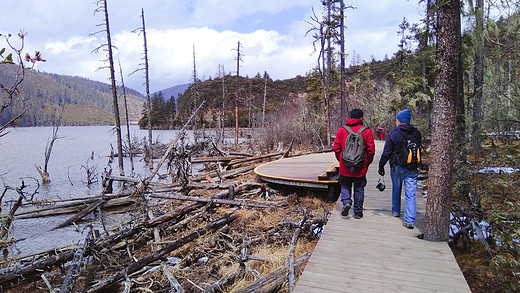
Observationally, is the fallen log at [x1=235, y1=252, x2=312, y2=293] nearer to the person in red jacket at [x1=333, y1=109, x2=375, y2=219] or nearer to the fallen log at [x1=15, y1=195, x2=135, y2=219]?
the person in red jacket at [x1=333, y1=109, x2=375, y2=219]

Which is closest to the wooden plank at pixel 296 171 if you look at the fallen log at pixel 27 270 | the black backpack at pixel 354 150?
the black backpack at pixel 354 150

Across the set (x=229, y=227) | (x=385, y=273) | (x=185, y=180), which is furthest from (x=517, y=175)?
(x=185, y=180)

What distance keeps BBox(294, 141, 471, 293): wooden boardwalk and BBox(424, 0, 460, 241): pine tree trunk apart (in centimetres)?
60

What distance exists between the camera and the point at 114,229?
9102 millimetres

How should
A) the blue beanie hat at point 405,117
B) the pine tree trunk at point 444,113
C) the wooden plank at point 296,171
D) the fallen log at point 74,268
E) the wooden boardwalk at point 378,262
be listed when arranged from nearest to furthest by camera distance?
1. the wooden boardwalk at point 378,262
2. the pine tree trunk at point 444,113
3. the fallen log at point 74,268
4. the blue beanie hat at point 405,117
5. the wooden plank at point 296,171

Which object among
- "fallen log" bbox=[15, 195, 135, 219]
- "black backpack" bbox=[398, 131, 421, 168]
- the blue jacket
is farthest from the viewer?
"fallen log" bbox=[15, 195, 135, 219]

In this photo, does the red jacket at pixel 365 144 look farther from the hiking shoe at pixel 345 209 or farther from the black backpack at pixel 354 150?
the hiking shoe at pixel 345 209

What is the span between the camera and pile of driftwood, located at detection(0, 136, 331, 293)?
199 inches

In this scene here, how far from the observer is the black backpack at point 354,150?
5195 millimetres

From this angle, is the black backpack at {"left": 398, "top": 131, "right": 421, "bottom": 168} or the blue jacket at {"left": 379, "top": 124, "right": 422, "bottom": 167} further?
the blue jacket at {"left": 379, "top": 124, "right": 422, "bottom": 167}

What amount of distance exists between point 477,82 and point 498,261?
13832mm

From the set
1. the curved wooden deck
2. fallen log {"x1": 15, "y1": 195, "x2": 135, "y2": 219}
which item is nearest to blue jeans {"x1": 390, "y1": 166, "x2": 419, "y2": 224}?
the curved wooden deck

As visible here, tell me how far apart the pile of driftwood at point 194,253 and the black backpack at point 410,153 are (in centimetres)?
227

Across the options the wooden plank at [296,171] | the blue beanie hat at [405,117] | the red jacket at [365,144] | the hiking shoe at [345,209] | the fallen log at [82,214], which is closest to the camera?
the blue beanie hat at [405,117]
